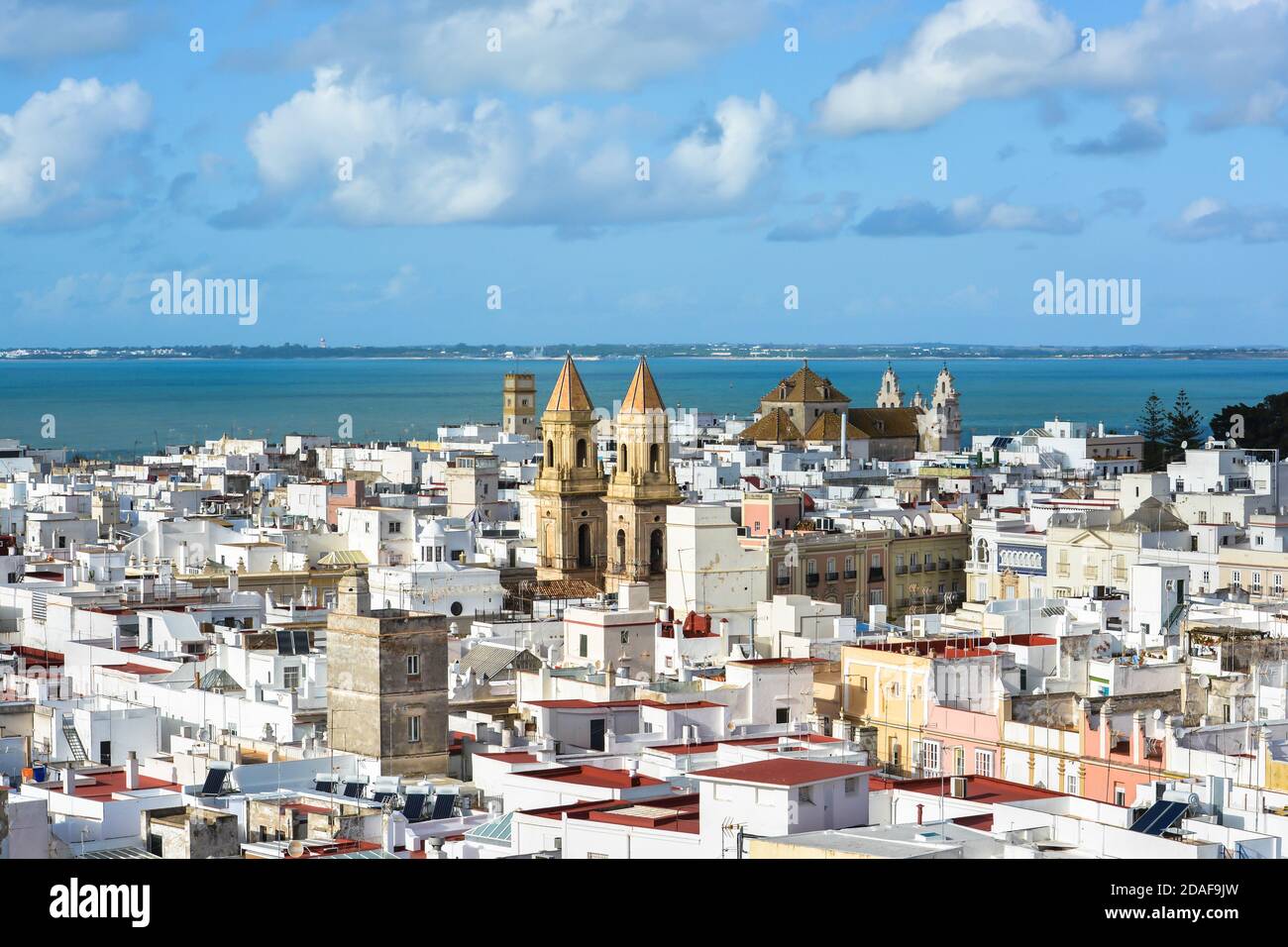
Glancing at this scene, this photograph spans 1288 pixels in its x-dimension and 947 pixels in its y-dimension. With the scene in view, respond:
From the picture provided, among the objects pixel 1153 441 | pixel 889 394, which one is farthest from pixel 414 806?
pixel 889 394

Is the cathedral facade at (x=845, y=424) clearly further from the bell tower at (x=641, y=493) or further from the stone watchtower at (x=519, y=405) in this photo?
the bell tower at (x=641, y=493)

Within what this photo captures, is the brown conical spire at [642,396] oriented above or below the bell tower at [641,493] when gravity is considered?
above

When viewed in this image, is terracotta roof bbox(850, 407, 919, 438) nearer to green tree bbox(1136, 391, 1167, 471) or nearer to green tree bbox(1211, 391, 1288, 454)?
green tree bbox(1136, 391, 1167, 471)

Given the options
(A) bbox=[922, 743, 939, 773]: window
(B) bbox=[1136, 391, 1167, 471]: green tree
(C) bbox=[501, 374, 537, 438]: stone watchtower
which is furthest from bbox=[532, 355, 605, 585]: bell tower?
(C) bbox=[501, 374, 537, 438]: stone watchtower

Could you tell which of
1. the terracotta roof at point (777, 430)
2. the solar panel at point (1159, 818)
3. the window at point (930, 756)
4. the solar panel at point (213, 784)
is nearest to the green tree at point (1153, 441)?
the terracotta roof at point (777, 430)

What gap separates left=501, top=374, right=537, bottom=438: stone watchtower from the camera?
89.8 metres

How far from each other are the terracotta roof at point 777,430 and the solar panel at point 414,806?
59.7 m

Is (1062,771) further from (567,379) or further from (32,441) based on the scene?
(32,441)

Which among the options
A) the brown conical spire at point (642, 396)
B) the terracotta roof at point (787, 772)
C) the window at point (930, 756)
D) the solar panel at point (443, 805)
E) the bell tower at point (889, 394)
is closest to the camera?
the terracotta roof at point (787, 772)

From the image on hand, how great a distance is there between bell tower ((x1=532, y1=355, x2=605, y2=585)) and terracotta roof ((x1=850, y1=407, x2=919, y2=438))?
37731mm

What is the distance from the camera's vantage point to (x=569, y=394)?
45.2 meters

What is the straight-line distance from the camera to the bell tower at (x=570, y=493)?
145 feet

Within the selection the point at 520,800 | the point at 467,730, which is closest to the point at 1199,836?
the point at 520,800
